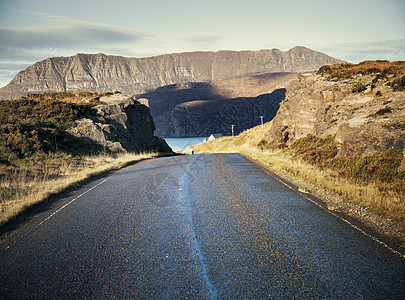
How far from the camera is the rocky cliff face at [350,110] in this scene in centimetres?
1023

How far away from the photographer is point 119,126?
81.3 ft

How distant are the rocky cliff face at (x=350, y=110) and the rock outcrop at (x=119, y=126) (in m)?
14.0

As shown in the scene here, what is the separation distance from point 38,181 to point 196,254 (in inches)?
347

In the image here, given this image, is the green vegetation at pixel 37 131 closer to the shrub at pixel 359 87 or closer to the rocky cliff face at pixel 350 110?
the rocky cliff face at pixel 350 110

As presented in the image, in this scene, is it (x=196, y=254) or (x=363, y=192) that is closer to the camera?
(x=196, y=254)

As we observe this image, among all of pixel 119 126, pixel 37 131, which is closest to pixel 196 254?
pixel 37 131

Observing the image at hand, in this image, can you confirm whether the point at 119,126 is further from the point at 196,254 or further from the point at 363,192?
the point at 196,254

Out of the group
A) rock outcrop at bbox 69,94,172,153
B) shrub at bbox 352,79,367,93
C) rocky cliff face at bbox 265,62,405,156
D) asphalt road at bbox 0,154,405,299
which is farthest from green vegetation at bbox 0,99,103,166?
shrub at bbox 352,79,367,93

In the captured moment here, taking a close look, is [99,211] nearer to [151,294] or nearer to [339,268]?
[151,294]

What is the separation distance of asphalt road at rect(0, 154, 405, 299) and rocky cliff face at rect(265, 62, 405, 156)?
5642 millimetres

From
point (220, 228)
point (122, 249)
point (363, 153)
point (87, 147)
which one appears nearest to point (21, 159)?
point (87, 147)

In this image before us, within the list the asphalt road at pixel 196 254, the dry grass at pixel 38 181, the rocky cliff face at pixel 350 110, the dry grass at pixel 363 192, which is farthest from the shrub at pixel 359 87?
the dry grass at pixel 38 181

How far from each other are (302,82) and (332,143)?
11.1 meters

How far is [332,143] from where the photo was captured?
1331 centimetres
